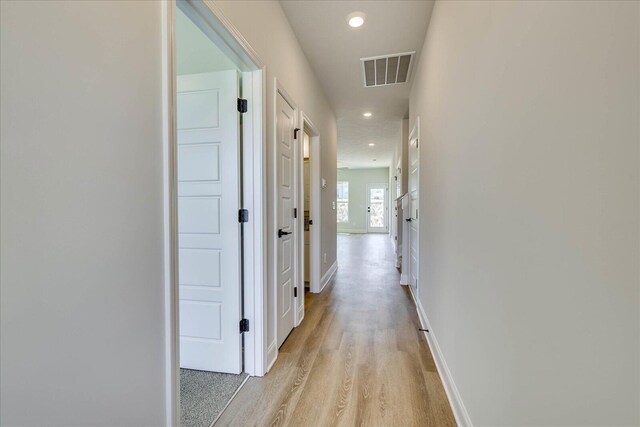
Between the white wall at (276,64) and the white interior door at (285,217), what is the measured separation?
0.14 m

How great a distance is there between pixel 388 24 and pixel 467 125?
65.7 inches

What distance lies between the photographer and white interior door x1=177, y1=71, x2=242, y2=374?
1.87 meters

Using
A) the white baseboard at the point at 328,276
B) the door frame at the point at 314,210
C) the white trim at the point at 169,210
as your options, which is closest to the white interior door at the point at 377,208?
the white baseboard at the point at 328,276

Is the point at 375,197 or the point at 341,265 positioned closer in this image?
the point at 341,265

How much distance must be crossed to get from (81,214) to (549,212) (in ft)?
4.02

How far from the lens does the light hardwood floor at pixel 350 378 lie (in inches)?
60.9

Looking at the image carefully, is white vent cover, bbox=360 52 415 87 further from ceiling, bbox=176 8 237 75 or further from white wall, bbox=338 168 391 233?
white wall, bbox=338 168 391 233

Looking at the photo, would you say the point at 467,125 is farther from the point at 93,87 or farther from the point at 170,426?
the point at 170,426

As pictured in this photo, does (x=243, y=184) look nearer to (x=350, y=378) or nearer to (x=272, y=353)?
(x=272, y=353)

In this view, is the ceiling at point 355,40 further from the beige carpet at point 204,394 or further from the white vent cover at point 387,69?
the beige carpet at point 204,394

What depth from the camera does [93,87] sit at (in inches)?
31.0

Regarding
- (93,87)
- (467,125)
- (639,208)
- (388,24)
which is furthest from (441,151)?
(93,87)

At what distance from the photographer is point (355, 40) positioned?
2766 mm

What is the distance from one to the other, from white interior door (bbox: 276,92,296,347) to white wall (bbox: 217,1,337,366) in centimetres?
14
